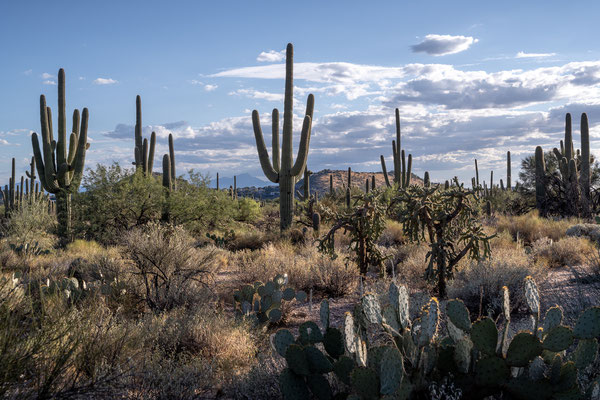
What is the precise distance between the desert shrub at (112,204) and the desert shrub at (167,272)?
8.52 metres

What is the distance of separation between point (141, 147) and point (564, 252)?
17.6 metres

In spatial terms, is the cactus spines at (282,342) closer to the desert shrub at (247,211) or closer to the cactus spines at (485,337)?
the cactus spines at (485,337)

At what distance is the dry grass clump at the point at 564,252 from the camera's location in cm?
1135

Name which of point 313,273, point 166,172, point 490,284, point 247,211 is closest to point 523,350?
point 490,284

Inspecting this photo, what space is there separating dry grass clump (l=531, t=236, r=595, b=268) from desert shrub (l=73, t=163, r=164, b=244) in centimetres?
1276

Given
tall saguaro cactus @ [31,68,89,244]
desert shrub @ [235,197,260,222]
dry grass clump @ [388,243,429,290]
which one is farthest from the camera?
desert shrub @ [235,197,260,222]

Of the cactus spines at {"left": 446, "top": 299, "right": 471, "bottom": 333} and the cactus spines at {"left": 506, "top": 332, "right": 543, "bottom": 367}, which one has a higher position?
the cactus spines at {"left": 446, "top": 299, "right": 471, "bottom": 333}

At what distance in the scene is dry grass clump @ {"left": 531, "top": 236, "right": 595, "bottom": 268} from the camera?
37.2ft

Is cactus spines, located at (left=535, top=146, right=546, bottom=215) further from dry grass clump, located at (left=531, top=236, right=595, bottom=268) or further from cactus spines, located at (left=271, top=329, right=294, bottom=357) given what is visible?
cactus spines, located at (left=271, top=329, right=294, bottom=357)

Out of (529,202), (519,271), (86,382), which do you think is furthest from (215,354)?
(529,202)

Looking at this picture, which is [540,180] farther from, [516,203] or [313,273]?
[313,273]

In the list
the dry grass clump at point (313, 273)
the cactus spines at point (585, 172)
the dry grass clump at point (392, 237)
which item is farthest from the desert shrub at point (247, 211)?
the cactus spines at point (585, 172)

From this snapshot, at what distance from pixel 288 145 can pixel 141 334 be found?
12452 mm

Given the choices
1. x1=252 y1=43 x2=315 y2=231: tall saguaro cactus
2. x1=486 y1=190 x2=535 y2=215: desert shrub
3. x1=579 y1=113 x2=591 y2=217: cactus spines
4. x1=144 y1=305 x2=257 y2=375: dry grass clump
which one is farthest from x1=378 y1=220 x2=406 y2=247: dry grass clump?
x1=486 y1=190 x2=535 y2=215: desert shrub
